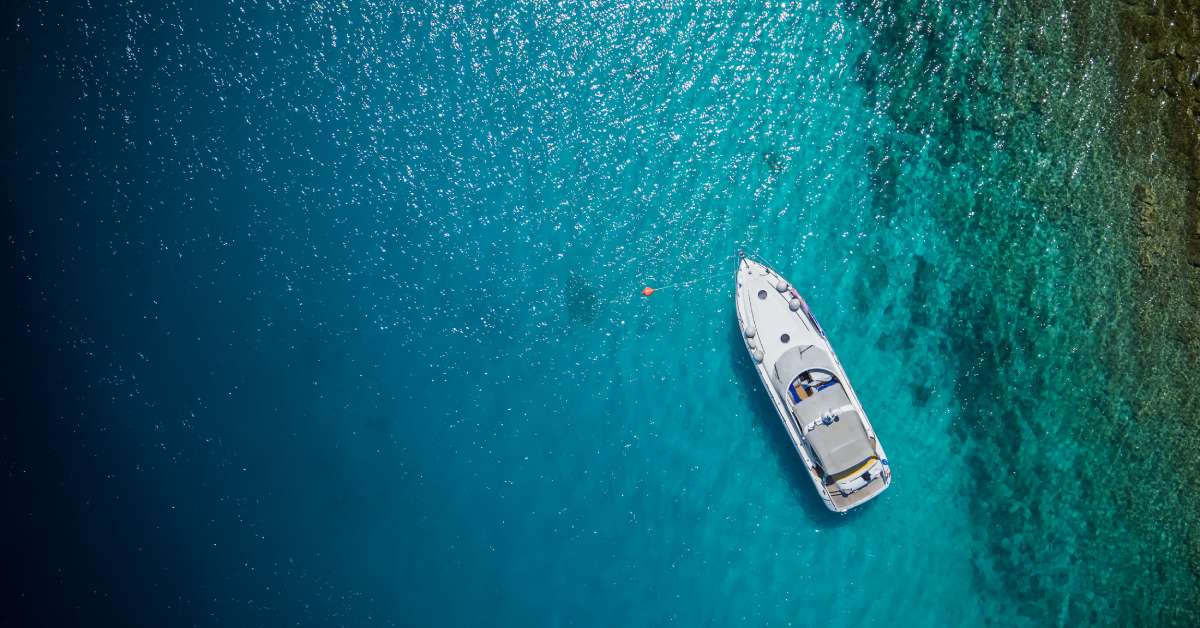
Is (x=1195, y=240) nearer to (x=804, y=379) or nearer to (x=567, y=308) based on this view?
(x=804, y=379)

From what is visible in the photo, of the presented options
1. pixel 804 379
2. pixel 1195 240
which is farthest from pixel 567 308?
pixel 1195 240

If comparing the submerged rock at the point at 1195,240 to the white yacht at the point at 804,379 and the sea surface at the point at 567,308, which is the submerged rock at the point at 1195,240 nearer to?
the sea surface at the point at 567,308

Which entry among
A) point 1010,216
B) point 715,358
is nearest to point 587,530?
point 715,358

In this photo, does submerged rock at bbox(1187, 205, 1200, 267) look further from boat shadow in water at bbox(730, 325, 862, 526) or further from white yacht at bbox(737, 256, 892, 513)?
boat shadow in water at bbox(730, 325, 862, 526)

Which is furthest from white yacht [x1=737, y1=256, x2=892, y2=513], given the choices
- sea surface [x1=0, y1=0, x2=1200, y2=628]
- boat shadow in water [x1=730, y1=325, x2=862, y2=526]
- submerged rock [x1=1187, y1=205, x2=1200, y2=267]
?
submerged rock [x1=1187, y1=205, x2=1200, y2=267]

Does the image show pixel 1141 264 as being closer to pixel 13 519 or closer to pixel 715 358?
pixel 715 358

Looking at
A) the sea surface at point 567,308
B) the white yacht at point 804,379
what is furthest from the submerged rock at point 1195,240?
the white yacht at point 804,379
